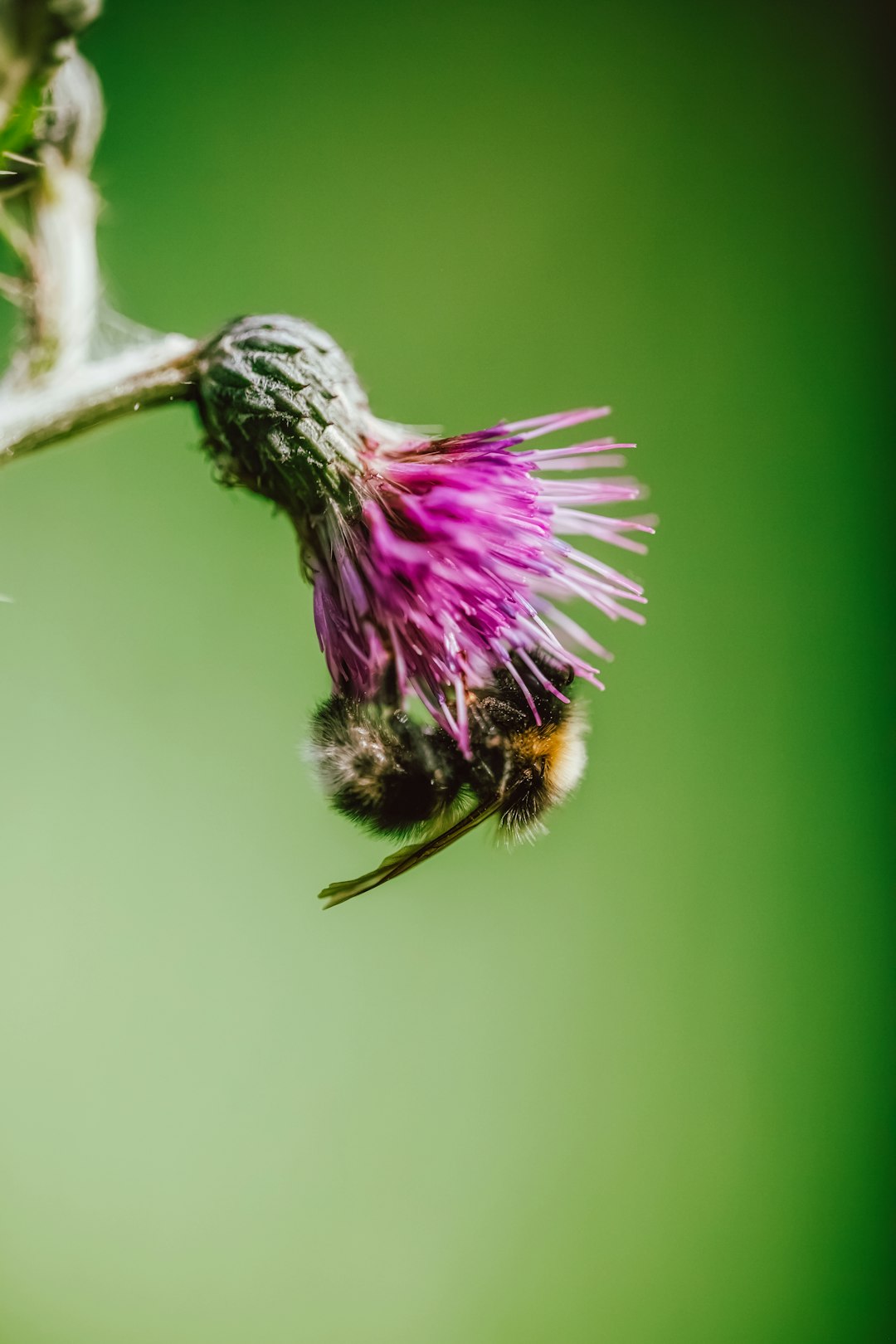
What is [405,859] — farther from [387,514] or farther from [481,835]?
[481,835]

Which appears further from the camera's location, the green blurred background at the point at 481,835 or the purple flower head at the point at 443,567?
the green blurred background at the point at 481,835

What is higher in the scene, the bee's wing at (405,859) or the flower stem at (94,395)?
the flower stem at (94,395)

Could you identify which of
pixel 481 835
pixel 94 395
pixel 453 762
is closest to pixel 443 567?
pixel 453 762

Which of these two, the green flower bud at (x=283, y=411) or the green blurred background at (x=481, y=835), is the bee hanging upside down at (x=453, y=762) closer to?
the green flower bud at (x=283, y=411)

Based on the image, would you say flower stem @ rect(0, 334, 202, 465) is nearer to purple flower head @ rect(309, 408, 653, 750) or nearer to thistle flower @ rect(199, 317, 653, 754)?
thistle flower @ rect(199, 317, 653, 754)

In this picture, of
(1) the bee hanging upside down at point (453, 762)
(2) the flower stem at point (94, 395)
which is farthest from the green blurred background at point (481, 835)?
(2) the flower stem at point (94, 395)

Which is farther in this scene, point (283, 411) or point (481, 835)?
point (481, 835)
